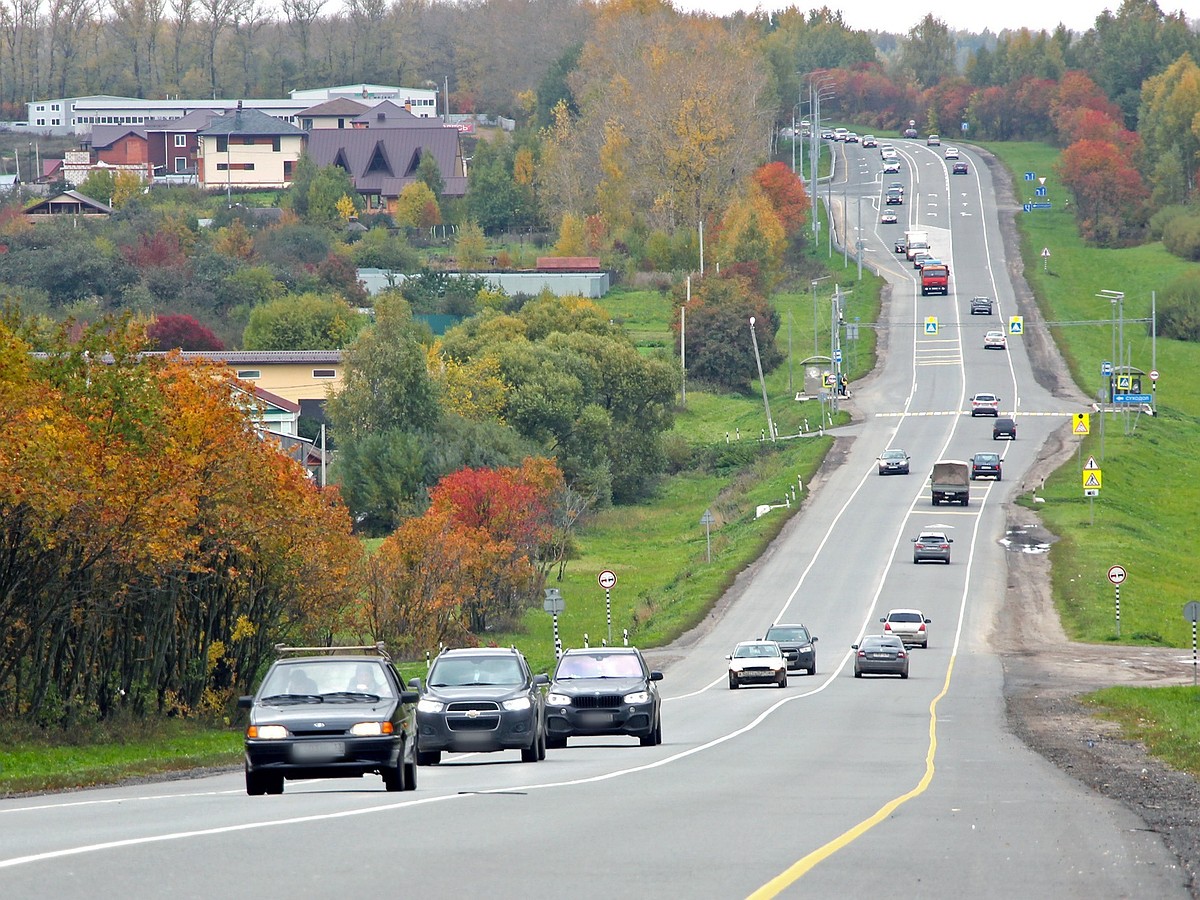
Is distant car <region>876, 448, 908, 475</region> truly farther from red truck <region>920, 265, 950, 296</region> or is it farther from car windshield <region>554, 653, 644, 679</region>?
car windshield <region>554, 653, 644, 679</region>

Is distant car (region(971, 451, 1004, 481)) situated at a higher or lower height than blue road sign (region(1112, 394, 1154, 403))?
lower

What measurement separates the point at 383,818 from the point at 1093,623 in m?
44.8

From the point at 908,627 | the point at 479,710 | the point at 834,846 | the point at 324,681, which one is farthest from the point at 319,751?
the point at 908,627

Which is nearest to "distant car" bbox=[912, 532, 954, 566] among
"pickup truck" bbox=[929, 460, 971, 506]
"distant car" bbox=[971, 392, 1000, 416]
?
"pickup truck" bbox=[929, 460, 971, 506]

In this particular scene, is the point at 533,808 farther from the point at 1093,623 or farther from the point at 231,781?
the point at 1093,623

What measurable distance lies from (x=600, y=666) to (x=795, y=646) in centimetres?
2121

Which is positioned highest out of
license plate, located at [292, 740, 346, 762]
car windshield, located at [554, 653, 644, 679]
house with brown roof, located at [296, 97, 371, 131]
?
house with brown roof, located at [296, 97, 371, 131]

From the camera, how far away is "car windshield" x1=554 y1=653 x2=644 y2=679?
1012 inches

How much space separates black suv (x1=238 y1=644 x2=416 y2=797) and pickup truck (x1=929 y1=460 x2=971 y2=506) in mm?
60819

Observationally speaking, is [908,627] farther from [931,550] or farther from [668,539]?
[668,539]

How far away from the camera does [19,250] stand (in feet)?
430

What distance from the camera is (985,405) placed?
97500 millimetres

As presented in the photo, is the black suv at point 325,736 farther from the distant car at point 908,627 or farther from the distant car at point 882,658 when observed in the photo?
the distant car at point 908,627

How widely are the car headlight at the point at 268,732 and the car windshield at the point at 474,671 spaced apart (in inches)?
225
